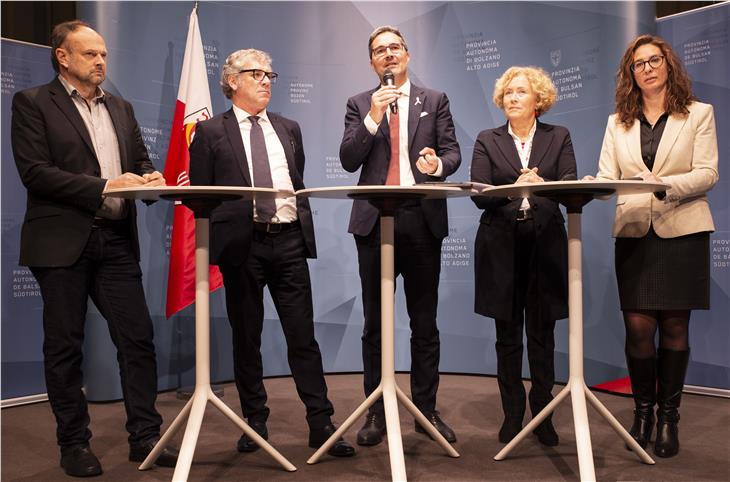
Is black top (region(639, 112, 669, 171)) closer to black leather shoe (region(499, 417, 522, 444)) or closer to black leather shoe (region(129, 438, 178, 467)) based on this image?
black leather shoe (region(499, 417, 522, 444))

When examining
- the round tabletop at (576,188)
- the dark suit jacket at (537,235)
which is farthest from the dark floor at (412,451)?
the round tabletop at (576,188)

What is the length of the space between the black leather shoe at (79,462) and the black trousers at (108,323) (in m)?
0.03

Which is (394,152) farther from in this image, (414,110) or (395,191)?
(395,191)

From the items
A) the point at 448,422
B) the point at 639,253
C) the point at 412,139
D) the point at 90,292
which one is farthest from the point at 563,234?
the point at 90,292

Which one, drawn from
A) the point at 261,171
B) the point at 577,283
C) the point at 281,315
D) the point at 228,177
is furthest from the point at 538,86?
the point at 281,315

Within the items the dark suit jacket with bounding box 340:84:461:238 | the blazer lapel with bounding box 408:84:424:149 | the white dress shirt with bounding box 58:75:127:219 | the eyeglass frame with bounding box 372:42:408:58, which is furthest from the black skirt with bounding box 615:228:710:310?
the white dress shirt with bounding box 58:75:127:219

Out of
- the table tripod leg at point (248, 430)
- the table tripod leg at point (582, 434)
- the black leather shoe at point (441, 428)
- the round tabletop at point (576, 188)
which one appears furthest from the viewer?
the black leather shoe at point (441, 428)

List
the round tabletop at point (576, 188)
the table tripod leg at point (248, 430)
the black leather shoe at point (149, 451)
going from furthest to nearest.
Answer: the black leather shoe at point (149, 451)
the table tripod leg at point (248, 430)
the round tabletop at point (576, 188)

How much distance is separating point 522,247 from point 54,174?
2.14 metres

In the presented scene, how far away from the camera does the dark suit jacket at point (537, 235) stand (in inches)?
128

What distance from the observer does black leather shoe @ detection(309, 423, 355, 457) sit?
3.07 m

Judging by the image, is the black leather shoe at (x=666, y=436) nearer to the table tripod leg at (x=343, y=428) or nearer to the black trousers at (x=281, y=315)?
the table tripod leg at (x=343, y=428)

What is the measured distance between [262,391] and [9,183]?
2.35 meters

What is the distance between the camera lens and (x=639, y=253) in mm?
3201
